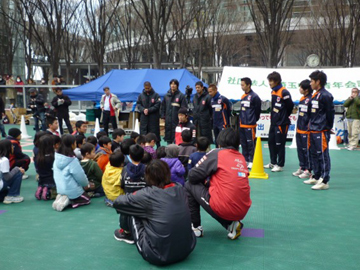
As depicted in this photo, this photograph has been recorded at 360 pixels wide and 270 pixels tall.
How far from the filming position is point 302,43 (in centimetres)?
2994

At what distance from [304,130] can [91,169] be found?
152 inches

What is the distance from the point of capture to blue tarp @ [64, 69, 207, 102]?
13602mm

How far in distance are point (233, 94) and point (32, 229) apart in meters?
8.67

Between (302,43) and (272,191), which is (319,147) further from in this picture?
(302,43)

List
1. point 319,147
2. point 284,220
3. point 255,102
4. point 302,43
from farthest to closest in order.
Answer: point 302,43 → point 255,102 → point 319,147 → point 284,220

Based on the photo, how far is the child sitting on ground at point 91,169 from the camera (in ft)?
18.9

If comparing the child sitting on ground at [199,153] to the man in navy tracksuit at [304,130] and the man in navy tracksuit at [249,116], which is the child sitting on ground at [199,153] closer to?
the man in navy tracksuit at [304,130]

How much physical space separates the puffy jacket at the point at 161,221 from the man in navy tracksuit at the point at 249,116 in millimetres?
4479

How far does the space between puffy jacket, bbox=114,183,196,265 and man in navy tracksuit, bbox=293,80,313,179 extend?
13.0ft

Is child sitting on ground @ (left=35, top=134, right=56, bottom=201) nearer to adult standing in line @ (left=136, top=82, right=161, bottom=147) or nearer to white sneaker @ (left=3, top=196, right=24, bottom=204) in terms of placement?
white sneaker @ (left=3, top=196, right=24, bottom=204)

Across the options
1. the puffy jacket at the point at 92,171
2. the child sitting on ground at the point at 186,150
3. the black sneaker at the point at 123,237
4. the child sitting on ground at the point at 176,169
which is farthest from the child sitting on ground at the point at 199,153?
the puffy jacket at the point at 92,171

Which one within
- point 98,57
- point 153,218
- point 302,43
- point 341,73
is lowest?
point 153,218

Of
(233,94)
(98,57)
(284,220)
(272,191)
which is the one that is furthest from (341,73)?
(98,57)

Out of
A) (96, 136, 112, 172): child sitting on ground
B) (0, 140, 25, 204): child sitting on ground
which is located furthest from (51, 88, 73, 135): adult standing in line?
(0, 140, 25, 204): child sitting on ground
